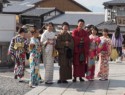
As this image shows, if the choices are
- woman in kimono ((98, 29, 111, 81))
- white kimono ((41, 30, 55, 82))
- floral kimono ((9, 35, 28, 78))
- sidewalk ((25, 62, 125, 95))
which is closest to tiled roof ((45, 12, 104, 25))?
woman in kimono ((98, 29, 111, 81))

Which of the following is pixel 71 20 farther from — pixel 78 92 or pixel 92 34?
pixel 78 92

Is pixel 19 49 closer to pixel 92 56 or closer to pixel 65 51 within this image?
pixel 65 51

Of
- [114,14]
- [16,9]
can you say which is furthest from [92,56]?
[16,9]

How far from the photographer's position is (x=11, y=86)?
10617 millimetres

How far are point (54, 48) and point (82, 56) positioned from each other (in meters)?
0.88

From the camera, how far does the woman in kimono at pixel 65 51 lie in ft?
34.7

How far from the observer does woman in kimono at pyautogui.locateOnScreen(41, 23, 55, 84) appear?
10.5 meters

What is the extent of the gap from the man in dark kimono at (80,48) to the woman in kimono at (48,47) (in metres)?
0.69

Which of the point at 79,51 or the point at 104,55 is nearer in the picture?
the point at 79,51

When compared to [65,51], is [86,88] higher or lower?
lower

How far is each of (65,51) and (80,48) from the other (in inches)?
20.2

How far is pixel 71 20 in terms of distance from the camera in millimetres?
35094

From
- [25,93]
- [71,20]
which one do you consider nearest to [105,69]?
[25,93]

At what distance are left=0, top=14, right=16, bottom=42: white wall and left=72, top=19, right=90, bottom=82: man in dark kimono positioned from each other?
557 centimetres
